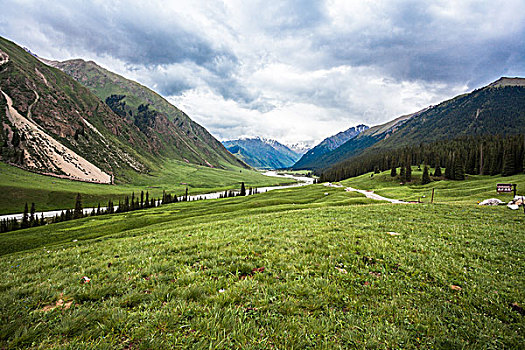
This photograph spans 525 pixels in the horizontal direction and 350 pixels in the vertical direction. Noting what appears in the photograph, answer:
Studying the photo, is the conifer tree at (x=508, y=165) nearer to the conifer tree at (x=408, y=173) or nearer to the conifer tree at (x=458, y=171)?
the conifer tree at (x=458, y=171)

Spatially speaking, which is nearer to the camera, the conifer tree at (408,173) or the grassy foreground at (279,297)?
the grassy foreground at (279,297)

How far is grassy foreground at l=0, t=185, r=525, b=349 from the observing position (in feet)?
15.8

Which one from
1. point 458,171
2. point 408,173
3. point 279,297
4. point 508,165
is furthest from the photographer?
point 408,173

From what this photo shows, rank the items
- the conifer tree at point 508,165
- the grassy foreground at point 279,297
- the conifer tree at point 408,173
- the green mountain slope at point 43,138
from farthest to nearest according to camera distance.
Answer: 1. the green mountain slope at point 43,138
2. the conifer tree at point 408,173
3. the conifer tree at point 508,165
4. the grassy foreground at point 279,297

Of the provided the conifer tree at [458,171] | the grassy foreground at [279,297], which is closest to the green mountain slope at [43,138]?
the grassy foreground at [279,297]

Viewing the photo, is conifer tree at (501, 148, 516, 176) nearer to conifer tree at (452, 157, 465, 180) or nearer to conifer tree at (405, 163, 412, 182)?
conifer tree at (452, 157, 465, 180)

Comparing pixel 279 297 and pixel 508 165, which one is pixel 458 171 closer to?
pixel 508 165

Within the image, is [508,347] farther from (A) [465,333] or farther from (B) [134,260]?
(B) [134,260]

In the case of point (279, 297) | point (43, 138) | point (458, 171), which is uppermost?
point (43, 138)

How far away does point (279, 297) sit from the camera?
6496mm

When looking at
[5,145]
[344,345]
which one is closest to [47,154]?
[5,145]

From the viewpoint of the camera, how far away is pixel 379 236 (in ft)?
42.6

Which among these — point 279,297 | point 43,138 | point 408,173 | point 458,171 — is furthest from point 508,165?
point 43,138

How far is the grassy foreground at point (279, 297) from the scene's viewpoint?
190 inches
